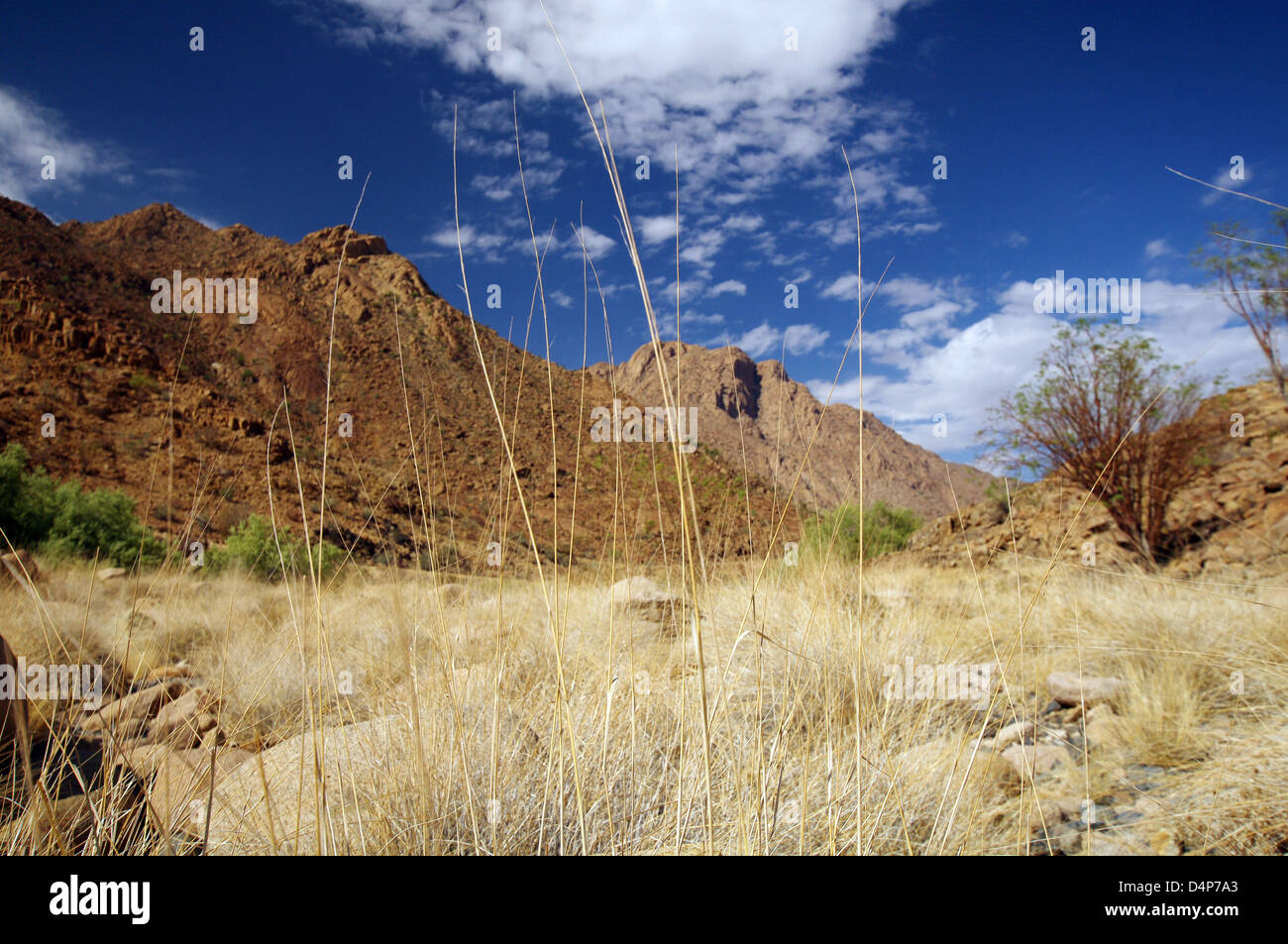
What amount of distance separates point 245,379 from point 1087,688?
30.9 m

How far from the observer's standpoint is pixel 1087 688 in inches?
120

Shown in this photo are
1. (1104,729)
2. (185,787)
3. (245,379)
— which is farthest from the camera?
(245,379)

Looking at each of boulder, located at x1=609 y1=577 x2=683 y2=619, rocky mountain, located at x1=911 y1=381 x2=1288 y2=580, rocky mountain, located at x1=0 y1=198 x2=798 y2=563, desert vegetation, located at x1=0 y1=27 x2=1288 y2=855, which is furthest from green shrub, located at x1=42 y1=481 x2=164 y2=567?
rocky mountain, located at x1=911 y1=381 x2=1288 y2=580

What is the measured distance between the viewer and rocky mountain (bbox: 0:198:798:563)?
17453 millimetres

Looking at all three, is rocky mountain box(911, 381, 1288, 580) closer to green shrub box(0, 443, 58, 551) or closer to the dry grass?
the dry grass

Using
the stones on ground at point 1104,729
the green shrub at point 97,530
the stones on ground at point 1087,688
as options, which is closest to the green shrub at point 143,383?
the green shrub at point 97,530

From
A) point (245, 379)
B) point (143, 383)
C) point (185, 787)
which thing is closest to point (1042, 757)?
point (185, 787)

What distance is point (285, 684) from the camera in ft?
9.71

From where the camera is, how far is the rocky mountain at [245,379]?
1745cm

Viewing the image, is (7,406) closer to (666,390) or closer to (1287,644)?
(666,390)

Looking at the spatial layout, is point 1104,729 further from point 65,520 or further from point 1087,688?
point 65,520
